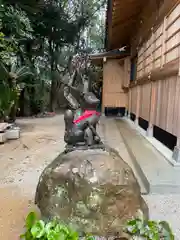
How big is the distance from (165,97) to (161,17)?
1517mm

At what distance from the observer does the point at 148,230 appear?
53.0 inches

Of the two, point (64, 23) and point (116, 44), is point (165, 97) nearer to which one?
point (116, 44)

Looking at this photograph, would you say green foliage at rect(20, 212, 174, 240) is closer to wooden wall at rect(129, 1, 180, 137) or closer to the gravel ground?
the gravel ground

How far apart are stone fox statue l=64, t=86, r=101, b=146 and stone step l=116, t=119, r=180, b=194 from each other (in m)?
1.12

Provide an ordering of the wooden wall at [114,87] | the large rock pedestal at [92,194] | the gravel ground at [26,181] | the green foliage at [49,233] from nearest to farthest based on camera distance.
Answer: the green foliage at [49,233] → the large rock pedestal at [92,194] → the gravel ground at [26,181] → the wooden wall at [114,87]

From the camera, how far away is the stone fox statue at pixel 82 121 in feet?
5.74

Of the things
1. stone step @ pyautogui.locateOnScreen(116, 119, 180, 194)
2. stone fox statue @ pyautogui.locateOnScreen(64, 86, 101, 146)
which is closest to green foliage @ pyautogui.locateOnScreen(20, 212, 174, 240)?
stone fox statue @ pyautogui.locateOnScreen(64, 86, 101, 146)

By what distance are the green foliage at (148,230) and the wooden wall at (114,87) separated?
7.73 metres

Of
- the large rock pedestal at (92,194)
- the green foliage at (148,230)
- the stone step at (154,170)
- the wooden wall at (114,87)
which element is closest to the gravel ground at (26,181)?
the stone step at (154,170)

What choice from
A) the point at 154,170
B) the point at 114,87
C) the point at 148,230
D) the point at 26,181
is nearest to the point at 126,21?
the point at 114,87

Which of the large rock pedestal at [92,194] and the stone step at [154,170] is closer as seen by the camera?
the large rock pedestal at [92,194]

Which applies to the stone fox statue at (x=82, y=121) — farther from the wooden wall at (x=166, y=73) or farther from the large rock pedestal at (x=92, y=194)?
the wooden wall at (x=166, y=73)

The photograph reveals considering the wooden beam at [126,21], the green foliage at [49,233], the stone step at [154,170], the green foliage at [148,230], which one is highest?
the wooden beam at [126,21]

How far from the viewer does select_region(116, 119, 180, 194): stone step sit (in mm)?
2416
